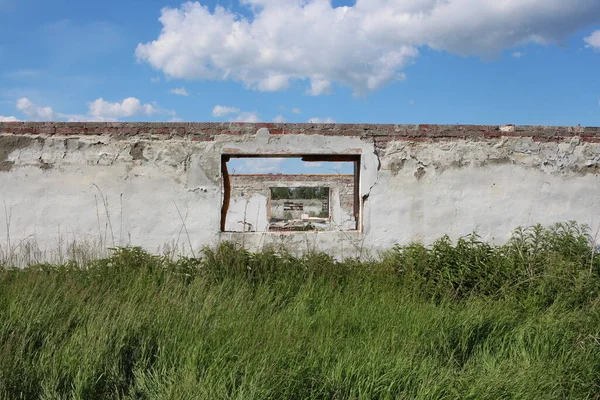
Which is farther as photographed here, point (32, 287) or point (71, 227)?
point (71, 227)

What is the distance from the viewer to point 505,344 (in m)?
4.52

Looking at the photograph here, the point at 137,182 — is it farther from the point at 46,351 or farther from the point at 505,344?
the point at 505,344

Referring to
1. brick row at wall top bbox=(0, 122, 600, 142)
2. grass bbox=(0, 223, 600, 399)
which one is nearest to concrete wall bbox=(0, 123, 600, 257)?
brick row at wall top bbox=(0, 122, 600, 142)

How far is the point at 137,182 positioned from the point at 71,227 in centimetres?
98

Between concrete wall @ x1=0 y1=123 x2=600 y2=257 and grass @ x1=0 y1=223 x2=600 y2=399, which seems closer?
grass @ x1=0 y1=223 x2=600 y2=399

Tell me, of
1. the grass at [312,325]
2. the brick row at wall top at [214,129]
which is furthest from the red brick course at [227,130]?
the grass at [312,325]

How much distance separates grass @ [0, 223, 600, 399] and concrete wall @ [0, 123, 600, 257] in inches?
14.6

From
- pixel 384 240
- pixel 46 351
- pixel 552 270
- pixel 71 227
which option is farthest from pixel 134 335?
pixel 552 270

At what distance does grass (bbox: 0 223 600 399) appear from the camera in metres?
3.52

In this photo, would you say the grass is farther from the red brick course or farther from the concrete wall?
the red brick course

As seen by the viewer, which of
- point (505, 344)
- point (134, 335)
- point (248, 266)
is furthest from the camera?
point (248, 266)

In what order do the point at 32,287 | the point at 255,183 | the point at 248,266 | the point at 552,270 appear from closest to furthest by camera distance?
the point at 32,287
the point at 552,270
the point at 248,266
the point at 255,183

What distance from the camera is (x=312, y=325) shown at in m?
4.62

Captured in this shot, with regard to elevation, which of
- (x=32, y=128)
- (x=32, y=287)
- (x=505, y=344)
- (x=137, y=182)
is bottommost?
(x=505, y=344)
